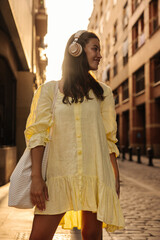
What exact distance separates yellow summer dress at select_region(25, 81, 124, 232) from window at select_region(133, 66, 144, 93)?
23.0m

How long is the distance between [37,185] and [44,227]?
23cm

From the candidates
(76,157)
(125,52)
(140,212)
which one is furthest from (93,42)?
(125,52)

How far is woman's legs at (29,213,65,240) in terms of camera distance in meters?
1.67

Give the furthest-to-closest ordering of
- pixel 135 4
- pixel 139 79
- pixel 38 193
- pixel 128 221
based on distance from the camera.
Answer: pixel 135 4 → pixel 139 79 → pixel 128 221 → pixel 38 193

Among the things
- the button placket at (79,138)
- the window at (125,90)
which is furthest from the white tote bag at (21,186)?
the window at (125,90)

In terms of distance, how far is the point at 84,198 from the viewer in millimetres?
1798

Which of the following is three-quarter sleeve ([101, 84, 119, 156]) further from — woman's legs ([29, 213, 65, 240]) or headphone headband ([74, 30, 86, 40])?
woman's legs ([29, 213, 65, 240])

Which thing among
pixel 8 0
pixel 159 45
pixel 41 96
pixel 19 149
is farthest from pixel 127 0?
pixel 41 96

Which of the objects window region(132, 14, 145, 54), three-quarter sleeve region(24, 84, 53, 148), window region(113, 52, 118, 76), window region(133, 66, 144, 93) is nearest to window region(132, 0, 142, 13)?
window region(132, 14, 145, 54)

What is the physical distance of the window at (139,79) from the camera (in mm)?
24281

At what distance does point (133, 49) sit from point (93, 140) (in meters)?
25.5

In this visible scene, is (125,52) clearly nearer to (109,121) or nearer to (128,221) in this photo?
(128,221)

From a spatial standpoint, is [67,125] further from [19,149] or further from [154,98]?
[154,98]

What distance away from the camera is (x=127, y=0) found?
90.1 feet
